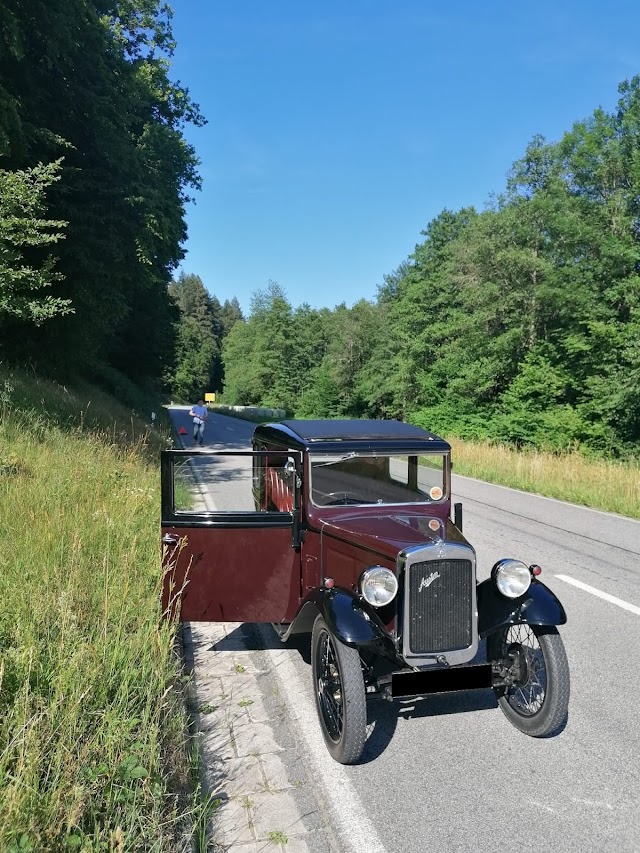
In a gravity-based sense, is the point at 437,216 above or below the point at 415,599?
above

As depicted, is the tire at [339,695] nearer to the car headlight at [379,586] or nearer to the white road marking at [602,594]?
the car headlight at [379,586]

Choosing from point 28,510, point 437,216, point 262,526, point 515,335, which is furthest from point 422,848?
point 437,216

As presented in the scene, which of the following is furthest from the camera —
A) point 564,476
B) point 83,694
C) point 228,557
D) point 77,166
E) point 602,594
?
point 564,476

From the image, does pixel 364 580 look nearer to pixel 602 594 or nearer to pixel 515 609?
pixel 515 609

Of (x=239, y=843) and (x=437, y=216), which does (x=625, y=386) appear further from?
(x=437, y=216)

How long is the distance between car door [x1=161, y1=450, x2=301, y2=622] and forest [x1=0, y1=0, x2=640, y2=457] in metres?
8.15

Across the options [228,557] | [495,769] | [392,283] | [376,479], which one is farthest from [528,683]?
[392,283]

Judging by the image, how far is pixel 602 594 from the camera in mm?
6738

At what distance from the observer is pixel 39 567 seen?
4.80 metres

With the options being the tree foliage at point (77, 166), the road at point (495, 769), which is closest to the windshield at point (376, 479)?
the road at point (495, 769)

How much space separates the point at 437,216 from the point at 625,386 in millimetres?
26153

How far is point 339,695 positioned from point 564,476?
13054 millimetres

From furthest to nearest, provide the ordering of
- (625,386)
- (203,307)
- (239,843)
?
(203,307)
(625,386)
(239,843)

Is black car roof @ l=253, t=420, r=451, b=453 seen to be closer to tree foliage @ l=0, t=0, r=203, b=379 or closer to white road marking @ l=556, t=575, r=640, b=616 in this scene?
white road marking @ l=556, t=575, r=640, b=616
